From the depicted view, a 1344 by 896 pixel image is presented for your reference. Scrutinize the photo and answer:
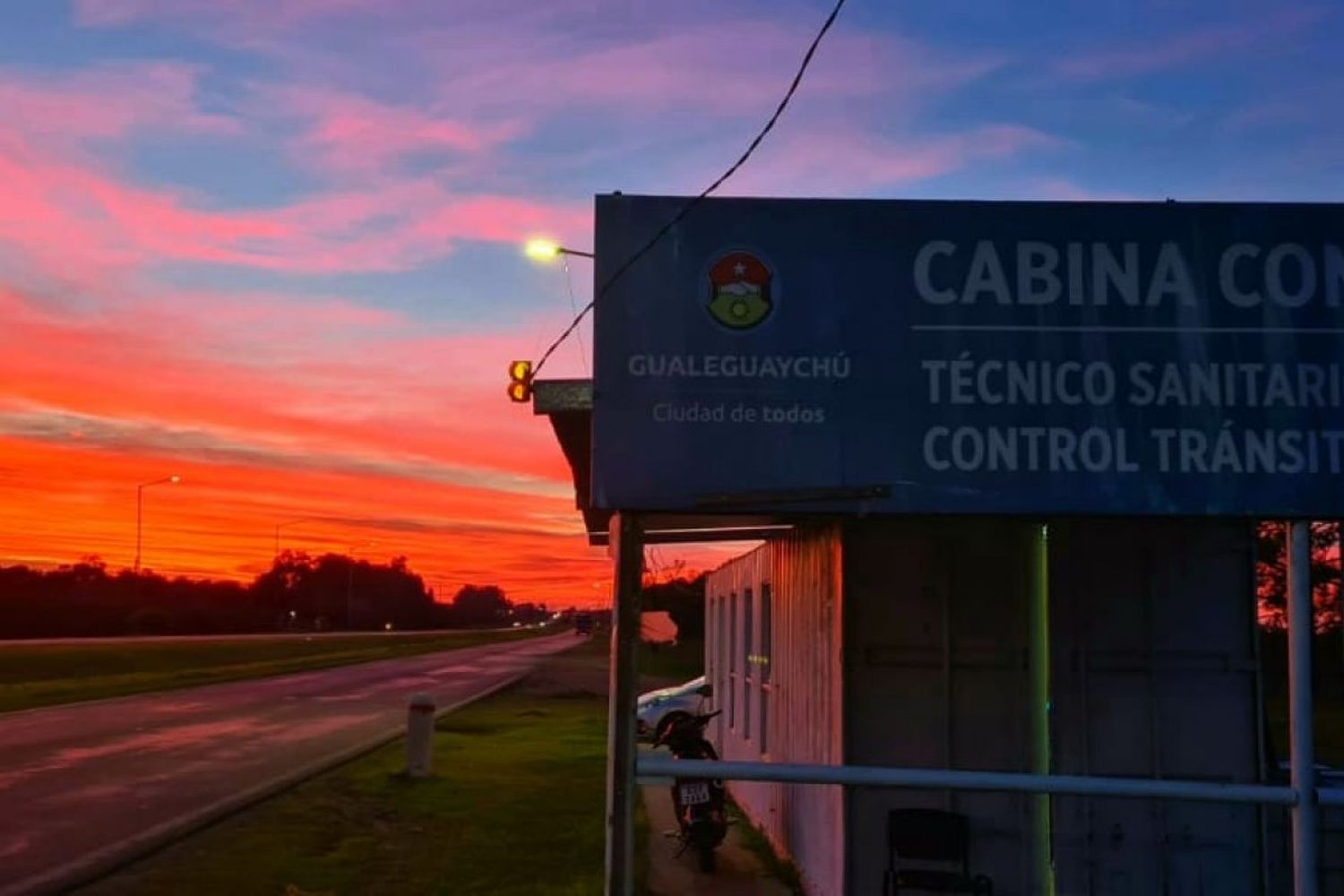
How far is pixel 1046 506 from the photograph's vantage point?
216 inches

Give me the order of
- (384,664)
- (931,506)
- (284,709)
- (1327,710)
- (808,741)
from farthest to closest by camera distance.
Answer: (384,664) → (1327,710) → (284,709) → (808,741) → (931,506)

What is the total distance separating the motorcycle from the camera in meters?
10.4

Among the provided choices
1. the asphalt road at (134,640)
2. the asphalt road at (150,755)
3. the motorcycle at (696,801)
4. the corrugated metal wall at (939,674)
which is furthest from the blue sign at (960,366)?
the asphalt road at (134,640)

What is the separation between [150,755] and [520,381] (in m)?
14.1

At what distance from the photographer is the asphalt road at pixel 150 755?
12.0m

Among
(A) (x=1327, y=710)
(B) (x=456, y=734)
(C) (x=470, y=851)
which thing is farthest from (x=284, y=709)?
(A) (x=1327, y=710)

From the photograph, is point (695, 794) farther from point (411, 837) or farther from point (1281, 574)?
point (1281, 574)

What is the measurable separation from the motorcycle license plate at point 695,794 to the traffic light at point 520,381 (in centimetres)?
454

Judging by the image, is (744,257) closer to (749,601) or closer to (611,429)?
(611,429)

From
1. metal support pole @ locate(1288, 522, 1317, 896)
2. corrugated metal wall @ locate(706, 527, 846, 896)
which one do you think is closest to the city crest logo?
metal support pole @ locate(1288, 522, 1317, 896)

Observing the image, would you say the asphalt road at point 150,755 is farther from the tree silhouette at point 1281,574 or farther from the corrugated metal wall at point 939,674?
the tree silhouette at point 1281,574

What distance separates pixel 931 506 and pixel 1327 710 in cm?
3109

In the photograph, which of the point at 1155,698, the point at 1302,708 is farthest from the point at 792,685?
the point at 1302,708

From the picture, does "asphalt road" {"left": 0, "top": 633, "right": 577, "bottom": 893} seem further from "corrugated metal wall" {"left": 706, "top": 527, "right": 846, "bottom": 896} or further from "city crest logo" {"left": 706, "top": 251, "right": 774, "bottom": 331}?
"city crest logo" {"left": 706, "top": 251, "right": 774, "bottom": 331}
